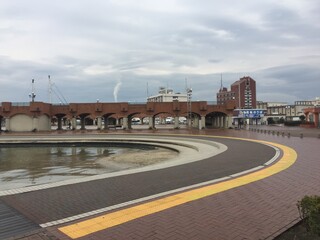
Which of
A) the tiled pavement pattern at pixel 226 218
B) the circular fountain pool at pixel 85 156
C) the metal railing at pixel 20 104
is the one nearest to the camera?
the tiled pavement pattern at pixel 226 218

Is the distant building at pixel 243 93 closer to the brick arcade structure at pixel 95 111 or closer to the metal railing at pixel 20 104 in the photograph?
the brick arcade structure at pixel 95 111

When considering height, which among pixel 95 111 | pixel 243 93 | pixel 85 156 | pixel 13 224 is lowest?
pixel 85 156

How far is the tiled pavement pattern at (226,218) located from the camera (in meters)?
5.54

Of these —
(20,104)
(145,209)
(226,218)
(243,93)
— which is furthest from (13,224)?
(243,93)

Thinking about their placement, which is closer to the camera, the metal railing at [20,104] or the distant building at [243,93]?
the metal railing at [20,104]

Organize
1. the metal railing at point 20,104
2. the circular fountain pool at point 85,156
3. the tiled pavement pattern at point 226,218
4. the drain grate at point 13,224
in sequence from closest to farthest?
the tiled pavement pattern at point 226,218
the drain grate at point 13,224
the circular fountain pool at point 85,156
the metal railing at point 20,104

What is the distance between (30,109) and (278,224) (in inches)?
2373

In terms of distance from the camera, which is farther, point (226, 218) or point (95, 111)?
point (95, 111)

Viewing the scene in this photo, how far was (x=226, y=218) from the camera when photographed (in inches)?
249

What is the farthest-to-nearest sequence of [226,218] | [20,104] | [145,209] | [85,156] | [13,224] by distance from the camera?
1. [20,104]
2. [85,156]
3. [145,209]
4. [226,218]
5. [13,224]

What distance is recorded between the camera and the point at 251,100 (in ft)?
402

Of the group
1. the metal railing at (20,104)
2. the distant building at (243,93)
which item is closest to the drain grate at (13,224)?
the metal railing at (20,104)

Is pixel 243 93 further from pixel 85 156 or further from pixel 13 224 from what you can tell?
pixel 13 224

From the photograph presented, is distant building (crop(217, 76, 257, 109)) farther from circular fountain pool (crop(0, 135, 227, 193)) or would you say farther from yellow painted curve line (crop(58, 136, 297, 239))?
yellow painted curve line (crop(58, 136, 297, 239))
